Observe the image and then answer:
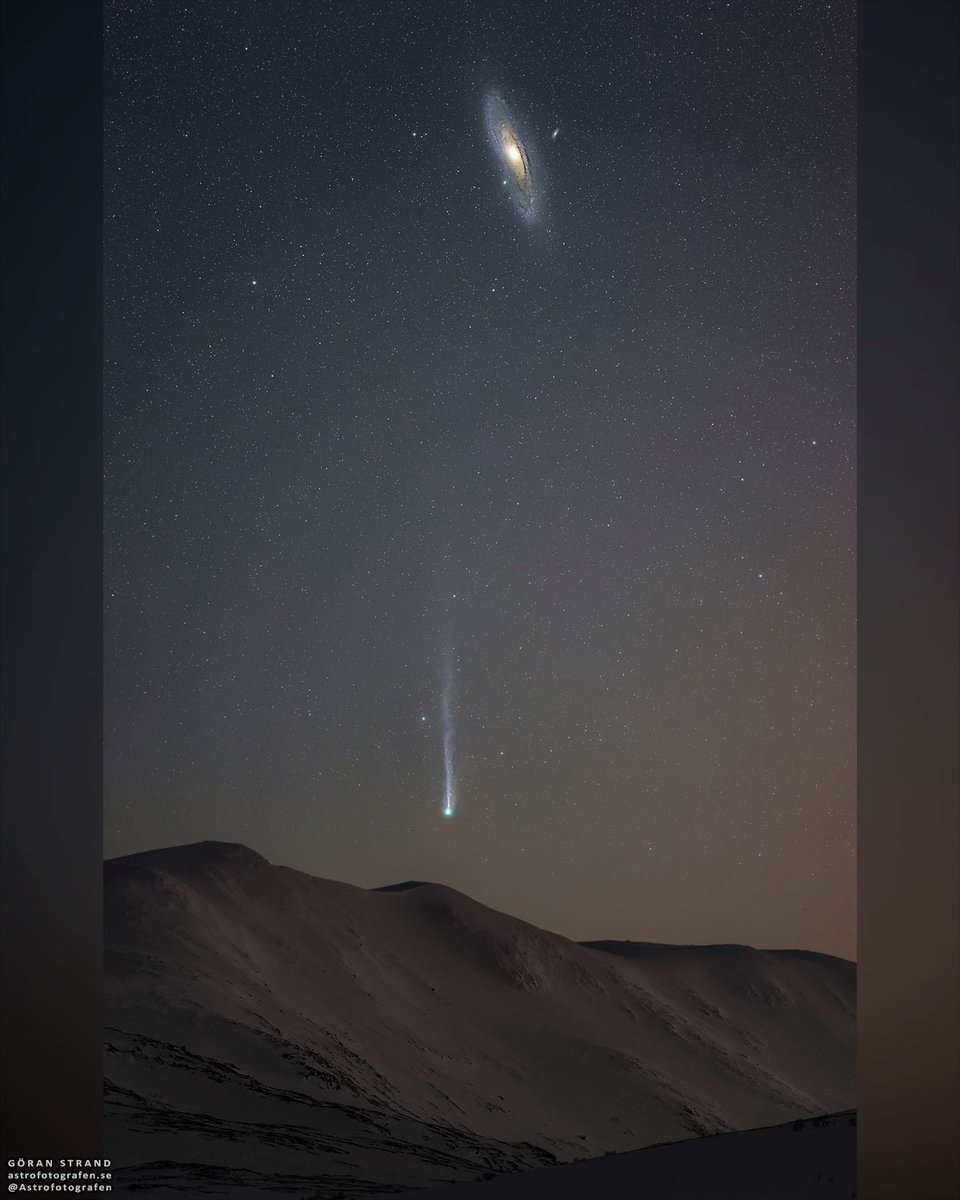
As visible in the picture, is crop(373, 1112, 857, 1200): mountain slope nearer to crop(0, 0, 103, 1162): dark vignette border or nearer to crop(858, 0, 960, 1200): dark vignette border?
crop(858, 0, 960, 1200): dark vignette border

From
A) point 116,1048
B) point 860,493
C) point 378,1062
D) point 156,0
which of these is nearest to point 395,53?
point 156,0

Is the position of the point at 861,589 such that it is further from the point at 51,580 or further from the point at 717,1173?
the point at 717,1173

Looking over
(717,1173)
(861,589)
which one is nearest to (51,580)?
(861,589)

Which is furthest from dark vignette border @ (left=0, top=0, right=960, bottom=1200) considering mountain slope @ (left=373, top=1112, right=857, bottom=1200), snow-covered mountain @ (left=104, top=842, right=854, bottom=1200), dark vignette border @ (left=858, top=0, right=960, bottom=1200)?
snow-covered mountain @ (left=104, top=842, right=854, bottom=1200)

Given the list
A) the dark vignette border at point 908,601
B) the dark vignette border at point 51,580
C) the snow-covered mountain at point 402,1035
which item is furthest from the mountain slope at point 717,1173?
the dark vignette border at point 51,580

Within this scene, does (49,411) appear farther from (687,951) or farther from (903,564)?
(687,951)

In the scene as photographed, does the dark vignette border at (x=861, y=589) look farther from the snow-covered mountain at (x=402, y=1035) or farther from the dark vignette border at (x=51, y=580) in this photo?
the snow-covered mountain at (x=402, y=1035)
